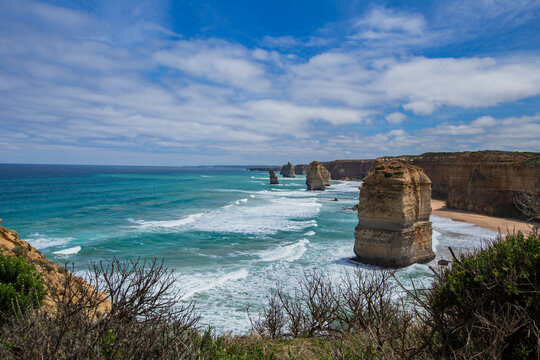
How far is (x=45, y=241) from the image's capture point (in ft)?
86.2

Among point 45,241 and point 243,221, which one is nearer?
point 45,241

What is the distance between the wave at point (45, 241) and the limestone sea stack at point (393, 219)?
23.9 metres

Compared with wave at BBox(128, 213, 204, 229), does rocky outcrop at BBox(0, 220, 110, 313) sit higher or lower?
higher

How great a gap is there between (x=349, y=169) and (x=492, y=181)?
3581 inches

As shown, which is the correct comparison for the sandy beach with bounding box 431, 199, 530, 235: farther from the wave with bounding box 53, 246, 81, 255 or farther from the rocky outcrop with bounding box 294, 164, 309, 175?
the rocky outcrop with bounding box 294, 164, 309, 175

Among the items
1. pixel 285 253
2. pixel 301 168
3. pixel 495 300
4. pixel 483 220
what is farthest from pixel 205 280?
Answer: pixel 301 168

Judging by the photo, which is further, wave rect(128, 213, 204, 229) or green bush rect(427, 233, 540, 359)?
wave rect(128, 213, 204, 229)

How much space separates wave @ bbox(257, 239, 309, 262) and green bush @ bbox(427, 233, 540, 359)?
51.3ft

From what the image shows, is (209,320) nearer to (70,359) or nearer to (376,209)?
(70,359)

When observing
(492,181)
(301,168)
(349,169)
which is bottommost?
(492,181)

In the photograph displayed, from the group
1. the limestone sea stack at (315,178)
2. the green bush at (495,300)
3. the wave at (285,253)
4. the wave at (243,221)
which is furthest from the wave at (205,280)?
the limestone sea stack at (315,178)

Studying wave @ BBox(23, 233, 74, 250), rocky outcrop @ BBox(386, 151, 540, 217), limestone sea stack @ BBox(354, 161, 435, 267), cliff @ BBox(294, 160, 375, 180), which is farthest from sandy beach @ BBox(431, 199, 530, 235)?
cliff @ BBox(294, 160, 375, 180)

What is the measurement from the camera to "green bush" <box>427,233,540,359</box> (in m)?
5.15

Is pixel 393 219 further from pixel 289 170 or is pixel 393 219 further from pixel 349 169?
pixel 289 170
